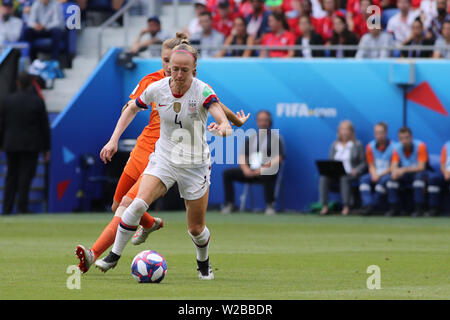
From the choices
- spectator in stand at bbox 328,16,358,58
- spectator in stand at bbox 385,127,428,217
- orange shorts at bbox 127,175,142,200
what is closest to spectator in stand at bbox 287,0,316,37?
spectator in stand at bbox 328,16,358,58

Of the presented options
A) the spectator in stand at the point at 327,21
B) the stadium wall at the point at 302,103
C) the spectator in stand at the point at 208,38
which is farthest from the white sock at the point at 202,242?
the spectator in stand at the point at 208,38

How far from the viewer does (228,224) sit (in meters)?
19.6

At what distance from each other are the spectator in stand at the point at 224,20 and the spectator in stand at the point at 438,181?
592 centimetres

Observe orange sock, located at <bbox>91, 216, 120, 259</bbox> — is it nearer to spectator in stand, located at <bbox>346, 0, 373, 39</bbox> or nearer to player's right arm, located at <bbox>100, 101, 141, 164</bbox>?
player's right arm, located at <bbox>100, 101, 141, 164</bbox>

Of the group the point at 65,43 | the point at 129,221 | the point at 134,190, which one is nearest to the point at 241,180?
the point at 65,43

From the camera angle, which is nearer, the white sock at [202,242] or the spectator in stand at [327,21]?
the white sock at [202,242]

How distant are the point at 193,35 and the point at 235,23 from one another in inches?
43.9

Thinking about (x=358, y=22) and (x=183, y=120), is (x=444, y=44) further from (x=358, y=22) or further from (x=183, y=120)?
(x=183, y=120)

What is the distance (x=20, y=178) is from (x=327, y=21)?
7520 millimetres

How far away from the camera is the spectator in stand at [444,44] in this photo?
71.7 feet

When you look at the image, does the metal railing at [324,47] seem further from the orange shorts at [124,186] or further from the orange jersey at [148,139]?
the orange shorts at [124,186]

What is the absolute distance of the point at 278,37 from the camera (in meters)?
23.6
